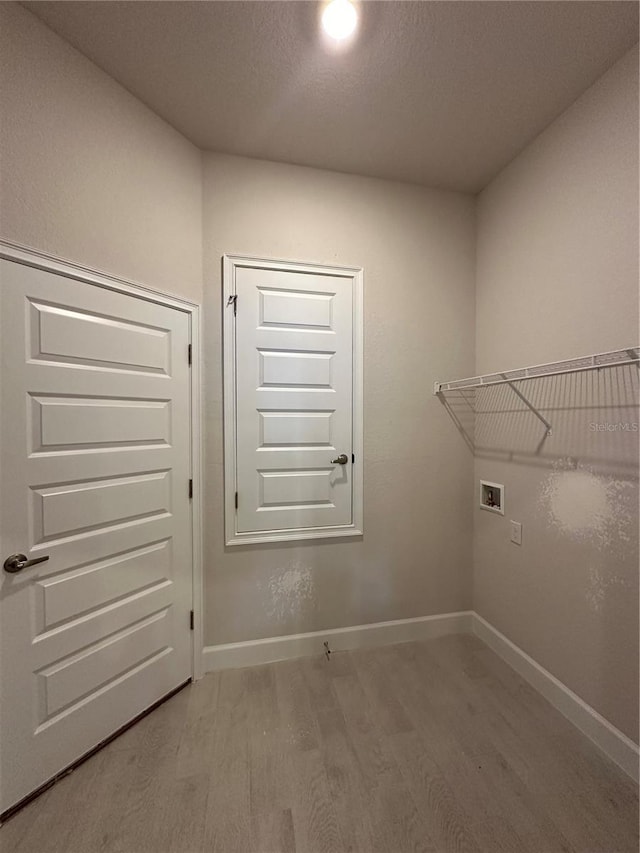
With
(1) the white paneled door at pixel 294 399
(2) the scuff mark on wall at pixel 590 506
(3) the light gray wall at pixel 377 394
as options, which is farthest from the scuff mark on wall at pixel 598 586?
(1) the white paneled door at pixel 294 399

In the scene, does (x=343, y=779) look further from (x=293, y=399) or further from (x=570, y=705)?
(x=293, y=399)

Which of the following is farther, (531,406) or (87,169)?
(531,406)

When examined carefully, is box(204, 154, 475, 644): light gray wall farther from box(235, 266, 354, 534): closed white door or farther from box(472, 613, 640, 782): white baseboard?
box(472, 613, 640, 782): white baseboard

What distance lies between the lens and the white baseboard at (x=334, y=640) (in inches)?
74.0

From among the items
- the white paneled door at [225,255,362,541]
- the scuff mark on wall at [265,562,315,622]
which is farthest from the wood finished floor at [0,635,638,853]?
the white paneled door at [225,255,362,541]

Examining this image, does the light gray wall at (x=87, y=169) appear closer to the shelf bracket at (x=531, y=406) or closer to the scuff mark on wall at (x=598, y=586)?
the shelf bracket at (x=531, y=406)

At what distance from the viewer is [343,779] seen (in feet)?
4.23

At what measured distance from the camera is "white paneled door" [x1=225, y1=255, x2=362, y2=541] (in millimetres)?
1885

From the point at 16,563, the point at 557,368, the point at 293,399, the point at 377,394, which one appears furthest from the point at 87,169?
the point at 557,368

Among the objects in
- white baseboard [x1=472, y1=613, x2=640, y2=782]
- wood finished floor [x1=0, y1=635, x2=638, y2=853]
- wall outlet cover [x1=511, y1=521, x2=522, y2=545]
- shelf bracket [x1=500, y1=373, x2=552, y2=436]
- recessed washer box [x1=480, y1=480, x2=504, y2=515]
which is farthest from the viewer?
recessed washer box [x1=480, y1=480, x2=504, y2=515]

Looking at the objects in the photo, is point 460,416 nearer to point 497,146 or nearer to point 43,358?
point 497,146

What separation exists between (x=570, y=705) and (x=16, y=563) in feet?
7.92

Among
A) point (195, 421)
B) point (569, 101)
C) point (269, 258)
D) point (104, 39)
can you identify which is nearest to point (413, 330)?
point (269, 258)

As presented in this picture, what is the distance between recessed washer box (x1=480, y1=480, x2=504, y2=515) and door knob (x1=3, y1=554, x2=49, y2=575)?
226cm
